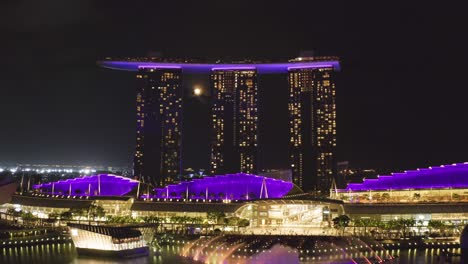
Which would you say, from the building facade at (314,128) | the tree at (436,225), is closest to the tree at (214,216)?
the tree at (436,225)

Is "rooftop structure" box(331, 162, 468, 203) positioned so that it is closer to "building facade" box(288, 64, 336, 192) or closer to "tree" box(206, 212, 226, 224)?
"tree" box(206, 212, 226, 224)

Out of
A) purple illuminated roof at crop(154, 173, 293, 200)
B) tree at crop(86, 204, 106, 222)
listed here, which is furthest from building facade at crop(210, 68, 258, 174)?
tree at crop(86, 204, 106, 222)

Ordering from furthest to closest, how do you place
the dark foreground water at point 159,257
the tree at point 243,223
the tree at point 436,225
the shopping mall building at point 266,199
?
1. the shopping mall building at point 266,199
2. the tree at point 243,223
3. the tree at point 436,225
4. the dark foreground water at point 159,257

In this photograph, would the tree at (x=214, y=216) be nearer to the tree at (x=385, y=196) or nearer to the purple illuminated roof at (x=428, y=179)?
the tree at (x=385, y=196)

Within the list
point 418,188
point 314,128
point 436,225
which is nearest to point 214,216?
point 436,225

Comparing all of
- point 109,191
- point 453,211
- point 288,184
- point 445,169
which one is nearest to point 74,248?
point 109,191

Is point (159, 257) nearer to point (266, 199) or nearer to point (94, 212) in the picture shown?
point (266, 199)

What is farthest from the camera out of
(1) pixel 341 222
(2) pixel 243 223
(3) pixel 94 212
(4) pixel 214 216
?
(3) pixel 94 212
